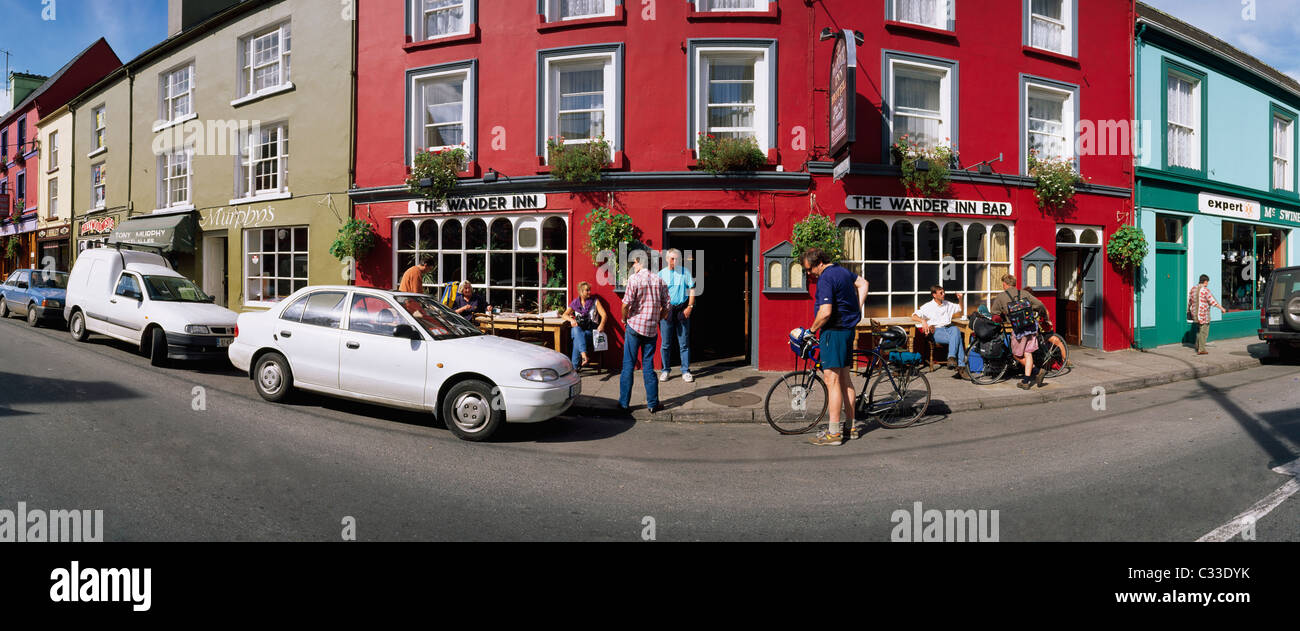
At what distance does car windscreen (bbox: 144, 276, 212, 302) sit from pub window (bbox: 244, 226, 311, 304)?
9.61 ft

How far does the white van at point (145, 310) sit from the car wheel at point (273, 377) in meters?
3.24

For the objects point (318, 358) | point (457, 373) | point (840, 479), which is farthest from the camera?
point (318, 358)

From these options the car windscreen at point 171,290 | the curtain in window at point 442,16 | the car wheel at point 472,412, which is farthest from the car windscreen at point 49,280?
the car wheel at point 472,412

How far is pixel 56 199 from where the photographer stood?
2617 centimetres

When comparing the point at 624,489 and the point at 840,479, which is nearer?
the point at 624,489

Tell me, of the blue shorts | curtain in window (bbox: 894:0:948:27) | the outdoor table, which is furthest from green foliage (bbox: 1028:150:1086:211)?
the outdoor table

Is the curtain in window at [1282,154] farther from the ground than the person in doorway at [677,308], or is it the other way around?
the curtain in window at [1282,154]

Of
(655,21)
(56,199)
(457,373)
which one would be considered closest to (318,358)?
(457,373)

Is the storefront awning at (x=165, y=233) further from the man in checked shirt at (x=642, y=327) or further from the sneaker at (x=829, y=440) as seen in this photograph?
the sneaker at (x=829, y=440)

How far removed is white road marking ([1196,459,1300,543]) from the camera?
372cm

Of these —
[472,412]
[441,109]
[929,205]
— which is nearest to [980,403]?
[929,205]

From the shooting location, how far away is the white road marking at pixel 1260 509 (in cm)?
372

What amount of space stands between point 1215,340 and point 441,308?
19.4 meters

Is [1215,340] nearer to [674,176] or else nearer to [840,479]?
[674,176]
